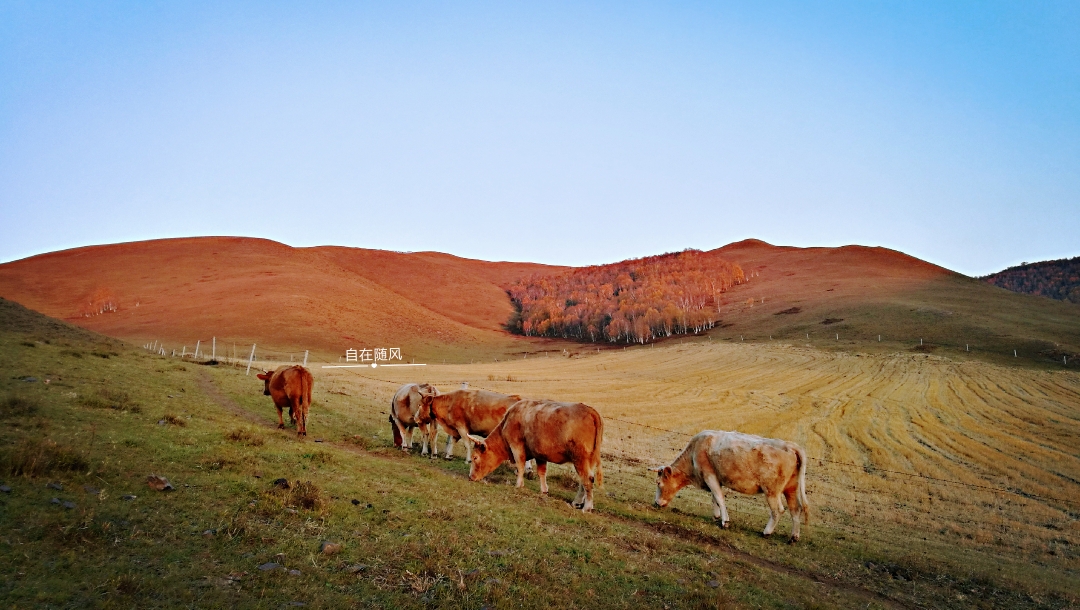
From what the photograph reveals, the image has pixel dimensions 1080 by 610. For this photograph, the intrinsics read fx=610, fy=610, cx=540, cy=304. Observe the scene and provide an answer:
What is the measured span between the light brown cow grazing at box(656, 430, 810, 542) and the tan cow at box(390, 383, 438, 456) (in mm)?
9123

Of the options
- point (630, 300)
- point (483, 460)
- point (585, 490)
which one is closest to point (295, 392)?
point (483, 460)

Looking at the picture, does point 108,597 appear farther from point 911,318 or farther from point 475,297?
point 475,297

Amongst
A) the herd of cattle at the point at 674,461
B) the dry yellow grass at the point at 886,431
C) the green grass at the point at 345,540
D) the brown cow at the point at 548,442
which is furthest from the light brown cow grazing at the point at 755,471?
the brown cow at the point at 548,442

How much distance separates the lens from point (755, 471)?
555 inches

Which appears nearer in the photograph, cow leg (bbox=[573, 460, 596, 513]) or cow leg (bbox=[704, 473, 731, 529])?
cow leg (bbox=[573, 460, 596, 513])

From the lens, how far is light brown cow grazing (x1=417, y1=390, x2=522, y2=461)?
18422 mm

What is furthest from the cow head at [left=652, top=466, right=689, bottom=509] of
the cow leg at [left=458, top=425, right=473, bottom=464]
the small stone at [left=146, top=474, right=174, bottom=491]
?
the small stone at [left=146, top=474, right=174, bottom=491]

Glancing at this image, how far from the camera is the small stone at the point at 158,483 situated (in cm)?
965

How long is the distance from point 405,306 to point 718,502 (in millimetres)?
122908

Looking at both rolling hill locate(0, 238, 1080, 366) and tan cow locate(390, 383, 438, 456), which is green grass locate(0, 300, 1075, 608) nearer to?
tan cow locate(390, 383, 438, 456)

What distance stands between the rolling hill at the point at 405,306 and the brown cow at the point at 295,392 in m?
61.8

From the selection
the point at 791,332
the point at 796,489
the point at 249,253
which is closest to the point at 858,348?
the point at 791,332

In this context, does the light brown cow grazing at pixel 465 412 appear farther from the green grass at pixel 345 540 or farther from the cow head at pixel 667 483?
the cow head at pixel 667 483

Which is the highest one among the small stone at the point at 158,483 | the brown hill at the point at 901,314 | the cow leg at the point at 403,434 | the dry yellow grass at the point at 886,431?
the brown hill at the point at 901,314
